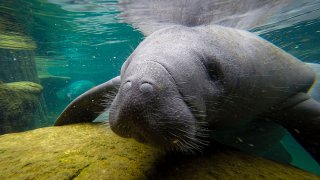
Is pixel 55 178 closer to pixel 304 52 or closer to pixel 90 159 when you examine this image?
pixel 90 159

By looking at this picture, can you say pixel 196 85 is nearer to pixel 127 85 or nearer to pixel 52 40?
pixel 127 85

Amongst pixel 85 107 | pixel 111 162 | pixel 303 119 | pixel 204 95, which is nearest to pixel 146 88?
pixel 204 95

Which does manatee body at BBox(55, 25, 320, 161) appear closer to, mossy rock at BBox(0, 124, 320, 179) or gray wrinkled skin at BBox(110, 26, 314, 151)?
gray wrinkled skin at BBox(110, 26, 314, 151)

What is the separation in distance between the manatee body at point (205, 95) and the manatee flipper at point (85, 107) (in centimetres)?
2

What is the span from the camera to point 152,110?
1.85 m

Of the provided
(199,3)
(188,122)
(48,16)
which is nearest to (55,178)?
(188,122)

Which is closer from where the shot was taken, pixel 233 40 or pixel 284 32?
pixel 233 40

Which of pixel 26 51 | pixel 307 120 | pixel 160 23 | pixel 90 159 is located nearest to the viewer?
pixel 90 159

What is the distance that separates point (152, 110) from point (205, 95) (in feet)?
3.00

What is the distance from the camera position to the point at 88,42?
24.1 m

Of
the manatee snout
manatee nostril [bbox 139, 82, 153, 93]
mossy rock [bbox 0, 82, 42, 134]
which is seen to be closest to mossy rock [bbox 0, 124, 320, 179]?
the manatee snout

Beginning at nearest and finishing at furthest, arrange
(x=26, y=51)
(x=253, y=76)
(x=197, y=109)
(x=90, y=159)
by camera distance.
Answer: (x=197, y=109)
(x=90, y=159)
(x=253, y=76)
(x=26, y=51)

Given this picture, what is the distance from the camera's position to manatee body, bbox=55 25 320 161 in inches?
76.2

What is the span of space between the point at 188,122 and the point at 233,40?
6.03ft
